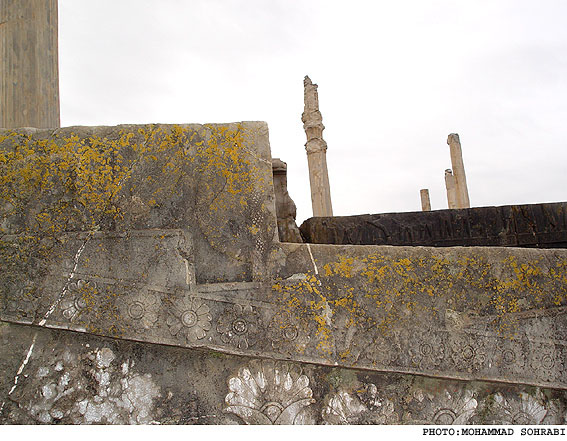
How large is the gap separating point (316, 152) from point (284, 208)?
37.1 ft

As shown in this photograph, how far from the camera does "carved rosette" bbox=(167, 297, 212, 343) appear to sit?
76.3 inches

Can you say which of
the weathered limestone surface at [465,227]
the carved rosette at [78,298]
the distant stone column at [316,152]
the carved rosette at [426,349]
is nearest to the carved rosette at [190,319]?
the carved rosette at [78,298]

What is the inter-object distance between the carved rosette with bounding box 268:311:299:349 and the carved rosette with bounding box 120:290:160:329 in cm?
50

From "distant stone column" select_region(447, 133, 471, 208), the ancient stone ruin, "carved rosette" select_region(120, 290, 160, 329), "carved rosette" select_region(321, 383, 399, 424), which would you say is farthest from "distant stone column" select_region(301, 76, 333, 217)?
"carved rosette" select_region(120, 290, 160, 329)

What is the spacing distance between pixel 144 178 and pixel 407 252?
1.25 m

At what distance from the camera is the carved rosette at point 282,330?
1955 mm

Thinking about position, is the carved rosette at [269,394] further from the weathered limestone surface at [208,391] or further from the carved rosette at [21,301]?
the carved rosette at [21,301]

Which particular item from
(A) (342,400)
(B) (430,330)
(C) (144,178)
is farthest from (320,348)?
(C) (144,178)

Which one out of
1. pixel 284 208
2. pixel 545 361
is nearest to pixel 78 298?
pixel 284 208

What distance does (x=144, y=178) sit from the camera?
81.4 inches

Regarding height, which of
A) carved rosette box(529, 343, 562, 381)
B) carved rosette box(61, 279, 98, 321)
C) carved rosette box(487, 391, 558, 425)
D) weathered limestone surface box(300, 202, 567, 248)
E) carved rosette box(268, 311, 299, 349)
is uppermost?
weathered limestone surface box(300, 202, 567, 248)

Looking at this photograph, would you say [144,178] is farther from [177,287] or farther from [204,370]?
[204,370]

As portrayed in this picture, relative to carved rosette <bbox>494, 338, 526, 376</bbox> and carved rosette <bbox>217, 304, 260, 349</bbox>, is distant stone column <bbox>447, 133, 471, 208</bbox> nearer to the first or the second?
carved rosette <bbox>494, 338, 526, 376</bbox>

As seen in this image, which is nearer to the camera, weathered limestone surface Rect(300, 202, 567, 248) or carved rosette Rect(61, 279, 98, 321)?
carved rosette Rect(61, 279, 98, 321)
